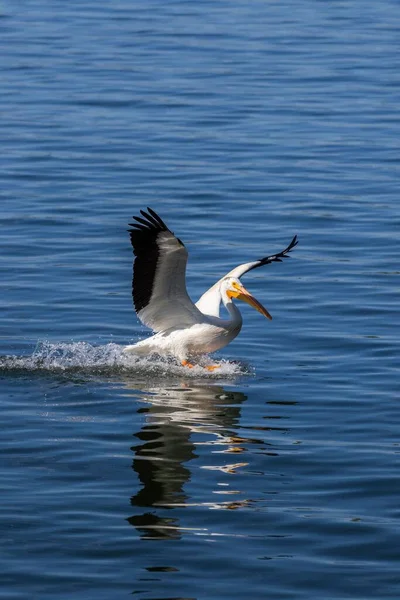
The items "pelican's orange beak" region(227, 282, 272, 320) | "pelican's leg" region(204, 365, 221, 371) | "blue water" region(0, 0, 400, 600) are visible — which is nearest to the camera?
"blue water" region(0, 0, 400, 600)

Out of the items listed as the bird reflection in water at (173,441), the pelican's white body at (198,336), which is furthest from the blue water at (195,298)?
the pelican's white body at (198,336)

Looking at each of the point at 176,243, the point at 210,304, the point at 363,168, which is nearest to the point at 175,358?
the point at 210,304

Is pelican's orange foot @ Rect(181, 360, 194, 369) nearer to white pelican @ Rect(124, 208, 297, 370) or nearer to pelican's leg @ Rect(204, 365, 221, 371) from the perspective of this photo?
white pelican @ Rect(124, 208, 297, 370)

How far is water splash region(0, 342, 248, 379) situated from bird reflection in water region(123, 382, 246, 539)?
0.40 meters

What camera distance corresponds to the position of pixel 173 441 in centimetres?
1040

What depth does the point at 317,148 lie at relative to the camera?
2055cm

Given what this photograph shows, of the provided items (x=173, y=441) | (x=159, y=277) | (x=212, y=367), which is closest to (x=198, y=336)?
(x=212, y=367)

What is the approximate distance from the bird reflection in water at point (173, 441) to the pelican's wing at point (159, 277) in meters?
0.87

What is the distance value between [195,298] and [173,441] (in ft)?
14.1

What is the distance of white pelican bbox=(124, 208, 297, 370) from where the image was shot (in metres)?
12.2

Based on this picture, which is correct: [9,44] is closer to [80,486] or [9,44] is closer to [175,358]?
[175,358]

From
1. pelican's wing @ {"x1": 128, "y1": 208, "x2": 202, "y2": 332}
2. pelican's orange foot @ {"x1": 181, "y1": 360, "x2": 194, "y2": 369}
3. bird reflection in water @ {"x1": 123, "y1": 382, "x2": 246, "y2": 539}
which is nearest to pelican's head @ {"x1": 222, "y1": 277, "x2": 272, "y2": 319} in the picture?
pelican's wing @ {"x1": 128, "y1": 208, "x2": 202, "y2": 332}

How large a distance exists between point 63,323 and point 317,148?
8.15 m

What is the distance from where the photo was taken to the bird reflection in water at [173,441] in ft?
29.2
